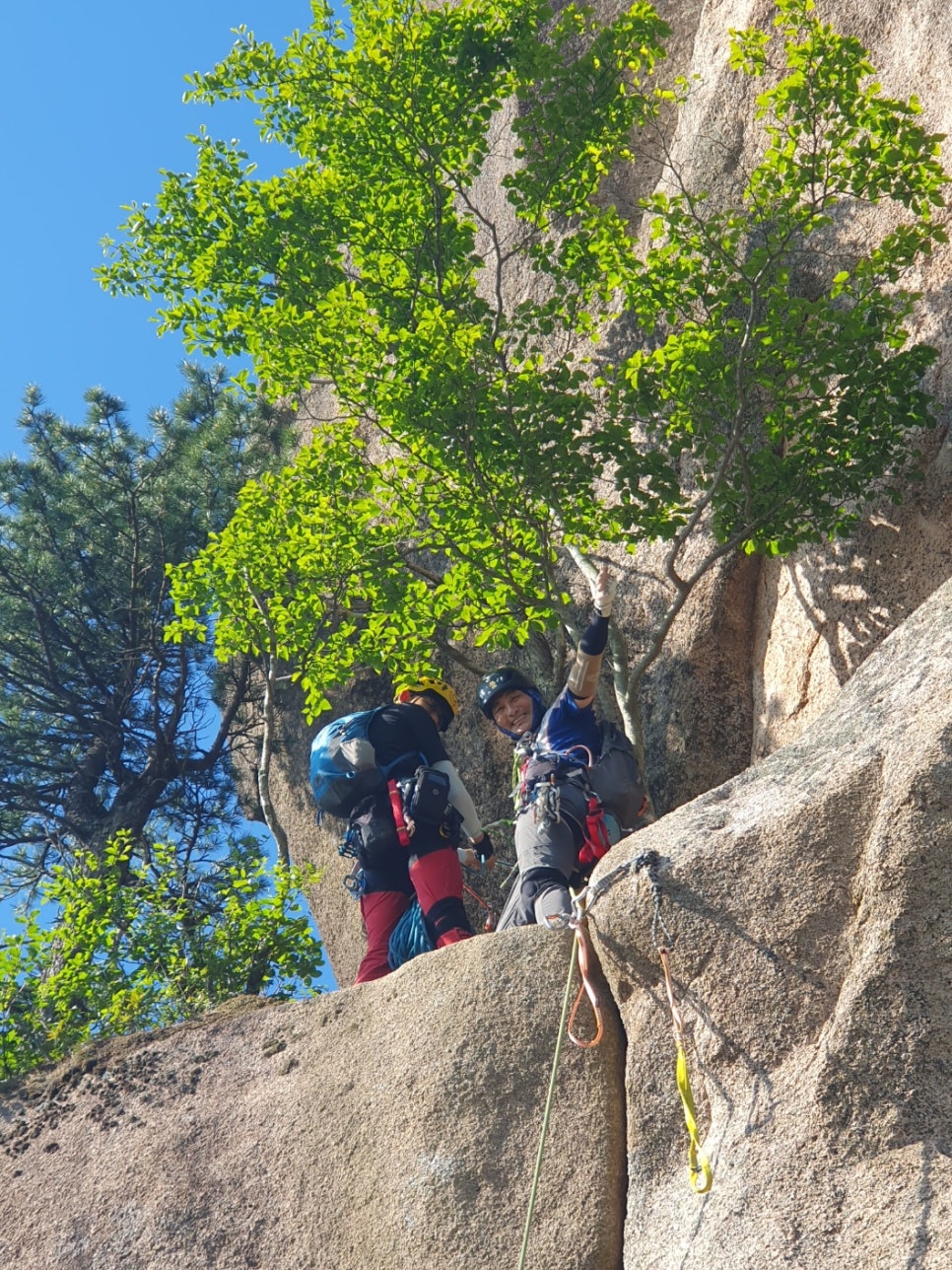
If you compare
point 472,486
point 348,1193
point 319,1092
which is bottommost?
point 348,1193

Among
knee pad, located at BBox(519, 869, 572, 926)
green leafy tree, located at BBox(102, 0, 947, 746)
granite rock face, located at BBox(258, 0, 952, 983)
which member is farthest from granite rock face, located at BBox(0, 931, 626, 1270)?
granite rock face, located at BBox(258, 0, 952, 983)

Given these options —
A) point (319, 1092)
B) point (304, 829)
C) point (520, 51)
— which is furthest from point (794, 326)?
point (304, 829)

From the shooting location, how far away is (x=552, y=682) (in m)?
10.6

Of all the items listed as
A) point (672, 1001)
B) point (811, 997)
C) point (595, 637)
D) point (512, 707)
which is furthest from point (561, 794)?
point (811, 997)

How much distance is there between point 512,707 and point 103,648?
765cm

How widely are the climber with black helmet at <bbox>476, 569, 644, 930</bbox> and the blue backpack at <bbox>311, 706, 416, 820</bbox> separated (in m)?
1.09

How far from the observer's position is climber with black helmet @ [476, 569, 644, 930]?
7.21m

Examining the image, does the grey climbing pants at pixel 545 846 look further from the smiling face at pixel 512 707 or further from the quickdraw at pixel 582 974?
the smiling face at pixel 512 707

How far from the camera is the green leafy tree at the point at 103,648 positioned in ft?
48.5

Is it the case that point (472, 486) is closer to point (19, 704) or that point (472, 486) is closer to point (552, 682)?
point (552, 682)

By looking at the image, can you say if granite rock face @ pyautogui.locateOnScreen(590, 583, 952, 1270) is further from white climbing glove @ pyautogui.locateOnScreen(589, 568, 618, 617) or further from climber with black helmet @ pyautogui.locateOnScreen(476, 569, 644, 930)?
white climbing glove @ pyautogui.locateOnScreen(589, 568, 618, 617)

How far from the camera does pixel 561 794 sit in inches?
294

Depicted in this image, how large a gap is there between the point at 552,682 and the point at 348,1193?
4.94m

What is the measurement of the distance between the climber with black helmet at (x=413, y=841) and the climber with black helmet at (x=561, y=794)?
0.64 meters
